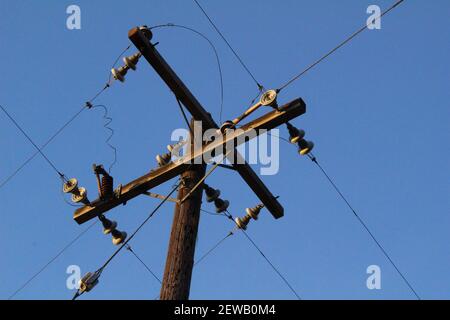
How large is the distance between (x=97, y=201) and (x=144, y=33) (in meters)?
2.11

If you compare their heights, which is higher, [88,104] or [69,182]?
[88,104]

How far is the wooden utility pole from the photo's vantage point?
27.9 feet

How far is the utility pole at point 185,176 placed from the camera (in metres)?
8.80

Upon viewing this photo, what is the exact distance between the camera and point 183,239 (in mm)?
8898

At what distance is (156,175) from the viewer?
972 cm

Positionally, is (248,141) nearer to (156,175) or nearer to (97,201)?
(156,175)

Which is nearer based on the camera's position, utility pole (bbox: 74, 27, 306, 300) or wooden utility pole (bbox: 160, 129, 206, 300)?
A: wooden utility pole (bbox: 160, 129, 206, 300)

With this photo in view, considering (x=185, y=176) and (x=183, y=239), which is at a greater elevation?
(x=185, y=176)

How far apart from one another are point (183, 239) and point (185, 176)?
0.94 metres

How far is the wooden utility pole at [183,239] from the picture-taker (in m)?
8.52

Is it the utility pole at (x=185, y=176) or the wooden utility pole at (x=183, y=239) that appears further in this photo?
the utility pole at (x=185, y=176)

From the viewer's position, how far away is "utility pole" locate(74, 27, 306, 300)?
347 inches

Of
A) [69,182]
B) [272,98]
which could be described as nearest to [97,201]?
[69,182]
